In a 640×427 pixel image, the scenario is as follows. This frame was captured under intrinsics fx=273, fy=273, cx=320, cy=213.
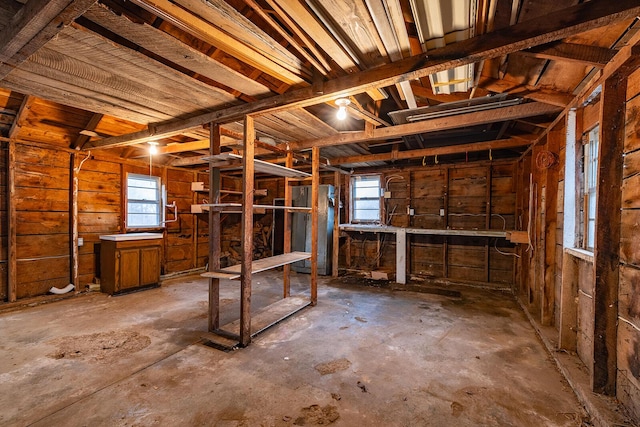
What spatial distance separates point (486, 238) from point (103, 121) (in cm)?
622

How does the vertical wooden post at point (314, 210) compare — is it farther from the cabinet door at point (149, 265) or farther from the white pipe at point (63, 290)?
the white pipe at point (63, 290)

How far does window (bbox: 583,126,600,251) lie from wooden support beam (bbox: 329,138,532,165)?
4.44 feet

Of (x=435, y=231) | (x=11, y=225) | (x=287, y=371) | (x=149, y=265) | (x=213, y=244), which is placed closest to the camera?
(x=287, y=371)

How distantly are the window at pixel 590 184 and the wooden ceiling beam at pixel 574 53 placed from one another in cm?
76

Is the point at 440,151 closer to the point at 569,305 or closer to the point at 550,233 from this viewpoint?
the point at 550,233

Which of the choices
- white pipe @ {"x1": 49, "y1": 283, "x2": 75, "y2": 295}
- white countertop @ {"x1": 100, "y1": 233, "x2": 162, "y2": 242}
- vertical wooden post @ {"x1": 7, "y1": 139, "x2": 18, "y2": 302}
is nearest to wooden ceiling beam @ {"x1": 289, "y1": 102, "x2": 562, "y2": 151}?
white countertop @ {"x1": 100, "y1": 233, "x2": 162, "y2": 242}

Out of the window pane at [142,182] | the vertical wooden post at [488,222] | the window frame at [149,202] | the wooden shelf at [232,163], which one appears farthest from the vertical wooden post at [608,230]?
the window pane at [142,182]

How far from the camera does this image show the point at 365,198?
5.86 meters

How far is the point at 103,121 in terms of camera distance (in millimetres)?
3754

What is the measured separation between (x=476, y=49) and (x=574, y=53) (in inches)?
27.5

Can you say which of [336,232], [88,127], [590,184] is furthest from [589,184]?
[88,127]

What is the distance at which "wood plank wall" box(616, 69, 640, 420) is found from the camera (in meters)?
1.49

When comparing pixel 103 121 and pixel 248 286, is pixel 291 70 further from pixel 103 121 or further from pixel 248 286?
pixel 103 121

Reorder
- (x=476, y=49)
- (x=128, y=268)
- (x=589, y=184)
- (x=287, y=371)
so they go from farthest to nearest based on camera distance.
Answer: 1. (x=128, y=268)
2. (x=589, y=184)
3. (x=287, y=371)
4. (x=476, y=49)
